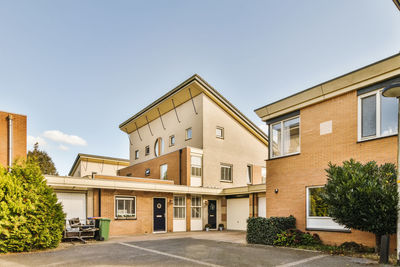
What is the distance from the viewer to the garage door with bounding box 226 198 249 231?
1862 centimetres

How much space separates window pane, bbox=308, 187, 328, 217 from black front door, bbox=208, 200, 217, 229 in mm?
10349

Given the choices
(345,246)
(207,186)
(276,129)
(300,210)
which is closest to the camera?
(345,246)

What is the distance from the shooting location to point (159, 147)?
85.5ft

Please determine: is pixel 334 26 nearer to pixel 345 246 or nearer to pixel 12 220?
pixel 345 246

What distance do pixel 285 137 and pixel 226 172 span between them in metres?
10.6

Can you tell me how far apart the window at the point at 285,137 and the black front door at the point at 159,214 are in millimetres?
8470

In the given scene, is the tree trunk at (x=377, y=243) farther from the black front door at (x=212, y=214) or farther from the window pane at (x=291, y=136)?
the black front door at (x=212, y=214)

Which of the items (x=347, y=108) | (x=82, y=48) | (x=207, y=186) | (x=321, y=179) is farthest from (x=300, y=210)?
(x=82, y=48)

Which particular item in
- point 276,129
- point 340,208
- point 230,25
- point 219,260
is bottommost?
point 219,260

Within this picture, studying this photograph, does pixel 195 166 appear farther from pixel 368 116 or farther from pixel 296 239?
pixel 368 116

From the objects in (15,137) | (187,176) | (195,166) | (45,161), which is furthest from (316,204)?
(45,161)

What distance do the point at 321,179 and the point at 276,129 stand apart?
3032mm

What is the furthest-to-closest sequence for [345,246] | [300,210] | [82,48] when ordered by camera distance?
[82,48]
[300,210]
[345,246]

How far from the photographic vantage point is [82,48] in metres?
14.6
